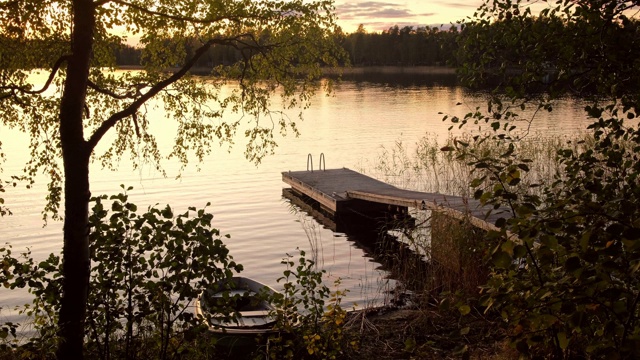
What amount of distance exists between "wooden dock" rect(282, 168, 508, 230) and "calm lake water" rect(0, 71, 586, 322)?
82cm

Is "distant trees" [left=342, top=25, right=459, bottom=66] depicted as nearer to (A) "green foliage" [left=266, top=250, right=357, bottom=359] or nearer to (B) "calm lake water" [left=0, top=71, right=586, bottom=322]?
(B) "calm lake water" [left=0, top=71, right=586, bottom=322]

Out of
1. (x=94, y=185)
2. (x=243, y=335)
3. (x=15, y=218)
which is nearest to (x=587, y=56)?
(x=243, y=335)

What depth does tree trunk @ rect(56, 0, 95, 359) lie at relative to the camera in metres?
7.32

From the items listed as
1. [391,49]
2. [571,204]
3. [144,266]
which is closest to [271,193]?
[144,266]

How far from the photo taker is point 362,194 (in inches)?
766

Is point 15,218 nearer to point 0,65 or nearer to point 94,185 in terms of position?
point 94,185

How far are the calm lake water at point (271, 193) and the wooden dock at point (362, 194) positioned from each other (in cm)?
82

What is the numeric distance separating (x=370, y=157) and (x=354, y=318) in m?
19.8

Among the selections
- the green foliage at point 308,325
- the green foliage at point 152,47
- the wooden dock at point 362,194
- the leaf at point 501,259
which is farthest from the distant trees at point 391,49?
the leaf at point 501,259

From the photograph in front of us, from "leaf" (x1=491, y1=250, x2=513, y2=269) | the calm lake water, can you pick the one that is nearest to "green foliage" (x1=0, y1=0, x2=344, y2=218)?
the calm lake water

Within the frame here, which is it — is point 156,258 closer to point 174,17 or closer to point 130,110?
point 130,110

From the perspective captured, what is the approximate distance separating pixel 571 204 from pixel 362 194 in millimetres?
15650

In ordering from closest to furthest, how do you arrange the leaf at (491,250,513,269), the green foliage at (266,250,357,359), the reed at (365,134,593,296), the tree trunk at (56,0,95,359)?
the leaf at (491,250,513,269)
the tree trunk at (56,0,95,359)
the green foliage at (266,250,357,359)
the reed at (365,134,593,296)

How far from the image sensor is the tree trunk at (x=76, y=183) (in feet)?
24.0
